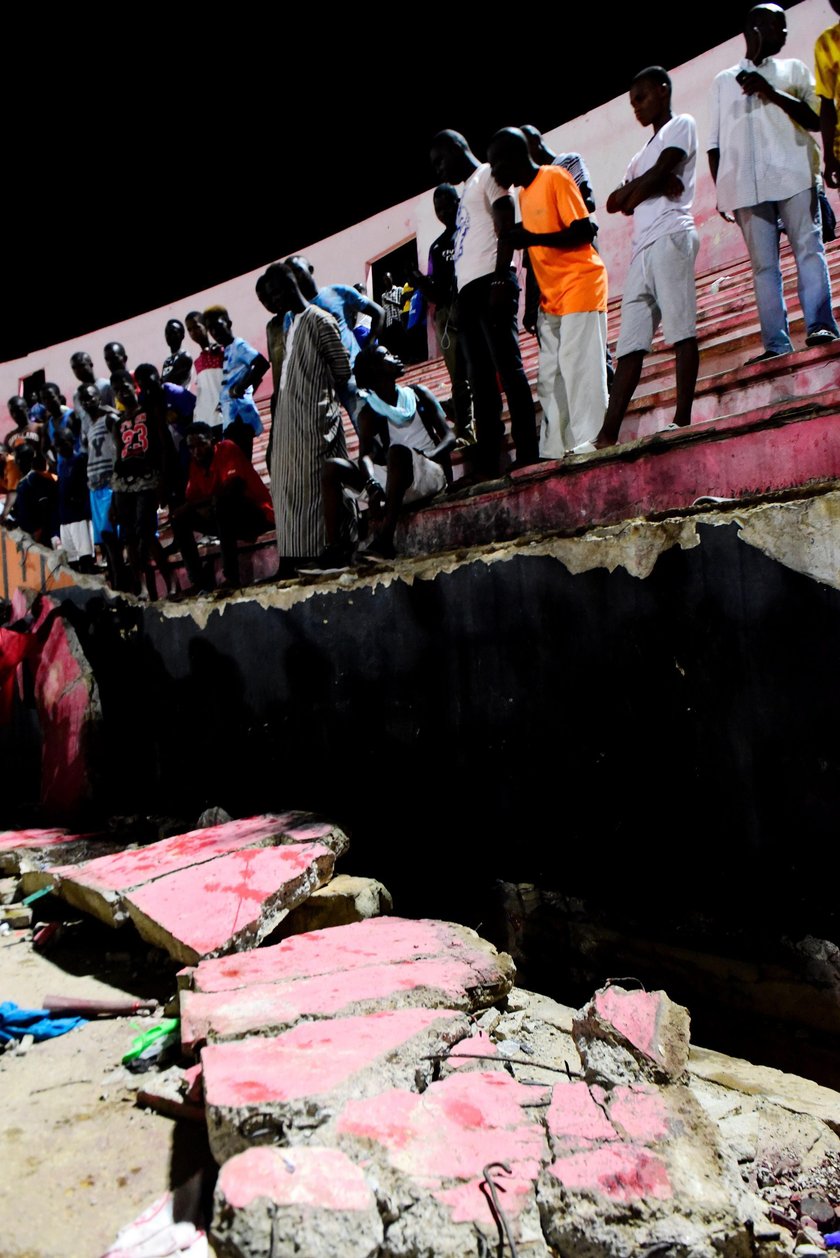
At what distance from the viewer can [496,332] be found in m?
3.92

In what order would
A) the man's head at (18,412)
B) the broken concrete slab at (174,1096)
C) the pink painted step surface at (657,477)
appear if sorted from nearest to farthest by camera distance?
the broken concrete slab at (174,1096)
the pink painted step surface at (657,477)
the man's head at (18,412)

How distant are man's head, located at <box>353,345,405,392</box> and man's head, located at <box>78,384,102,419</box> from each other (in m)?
2.89

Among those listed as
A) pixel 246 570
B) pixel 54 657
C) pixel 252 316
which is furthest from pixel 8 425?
pixel 246 570

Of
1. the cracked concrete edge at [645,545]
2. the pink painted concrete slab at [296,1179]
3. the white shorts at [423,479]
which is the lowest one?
the pink painted concrete slab at [296,1179]

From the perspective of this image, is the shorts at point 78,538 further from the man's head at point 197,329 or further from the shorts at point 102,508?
the man's head at point 197,329

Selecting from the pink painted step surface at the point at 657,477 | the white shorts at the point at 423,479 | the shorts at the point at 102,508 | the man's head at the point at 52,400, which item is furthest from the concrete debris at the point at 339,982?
the man's head at the point at 52,400

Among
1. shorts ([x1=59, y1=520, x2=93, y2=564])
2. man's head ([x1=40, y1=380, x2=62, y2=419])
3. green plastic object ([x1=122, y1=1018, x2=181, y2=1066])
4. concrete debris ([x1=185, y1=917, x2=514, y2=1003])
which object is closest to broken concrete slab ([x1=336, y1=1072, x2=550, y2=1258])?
concrete debris ([x1=185, y1=917, x2=514, y2=1003])

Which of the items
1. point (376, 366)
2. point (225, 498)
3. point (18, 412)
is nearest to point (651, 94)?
point (376, 366)

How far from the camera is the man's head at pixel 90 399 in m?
6.81

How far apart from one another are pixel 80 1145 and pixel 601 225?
862 centimetres

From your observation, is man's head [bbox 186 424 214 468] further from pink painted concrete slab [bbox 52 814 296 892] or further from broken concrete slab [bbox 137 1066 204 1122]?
broken concrete slab [bbox 137 1066 204 1122]

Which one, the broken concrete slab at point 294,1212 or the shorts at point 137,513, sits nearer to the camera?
the broken concrete slab at point 294,1212

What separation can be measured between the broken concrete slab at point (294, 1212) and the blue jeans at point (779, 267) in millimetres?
3166

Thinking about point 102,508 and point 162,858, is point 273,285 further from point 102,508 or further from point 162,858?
point 162,858
